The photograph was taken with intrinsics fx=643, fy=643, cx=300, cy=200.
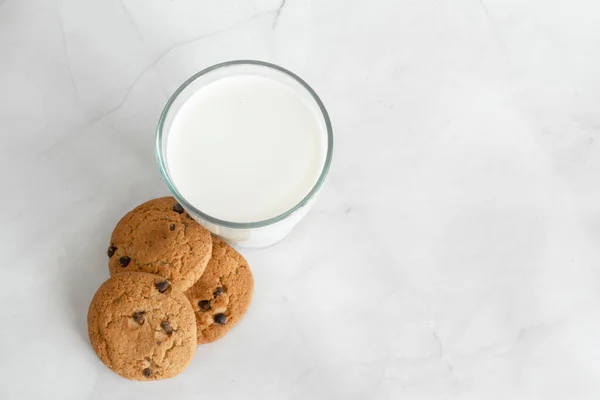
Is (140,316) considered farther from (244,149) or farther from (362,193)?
(362,193)

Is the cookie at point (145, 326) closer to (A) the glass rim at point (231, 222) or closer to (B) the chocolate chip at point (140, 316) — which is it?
Answer: (B) the chocolate chip at point (140, 316)

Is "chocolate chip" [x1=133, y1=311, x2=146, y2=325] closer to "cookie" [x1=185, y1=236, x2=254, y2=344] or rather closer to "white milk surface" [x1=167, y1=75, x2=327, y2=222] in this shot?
"cookie" [x1=185, y1=236, x2=254, y2=344]

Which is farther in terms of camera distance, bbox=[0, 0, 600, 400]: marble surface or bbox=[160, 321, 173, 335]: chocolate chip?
bbox=[0, 0, 600, 400]: marble surface

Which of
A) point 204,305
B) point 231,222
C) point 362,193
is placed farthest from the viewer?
point 362,193

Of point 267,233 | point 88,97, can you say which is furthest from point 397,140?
point 88,97

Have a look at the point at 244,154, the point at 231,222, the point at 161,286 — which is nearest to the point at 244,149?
the point at 244,154

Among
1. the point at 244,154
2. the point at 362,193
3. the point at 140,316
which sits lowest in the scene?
the point at 362,193

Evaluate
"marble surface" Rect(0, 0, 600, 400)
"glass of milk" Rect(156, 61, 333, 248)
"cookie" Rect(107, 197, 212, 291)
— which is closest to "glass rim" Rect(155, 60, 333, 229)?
"glass of milk" Rect(156, 61, 333, 248)
